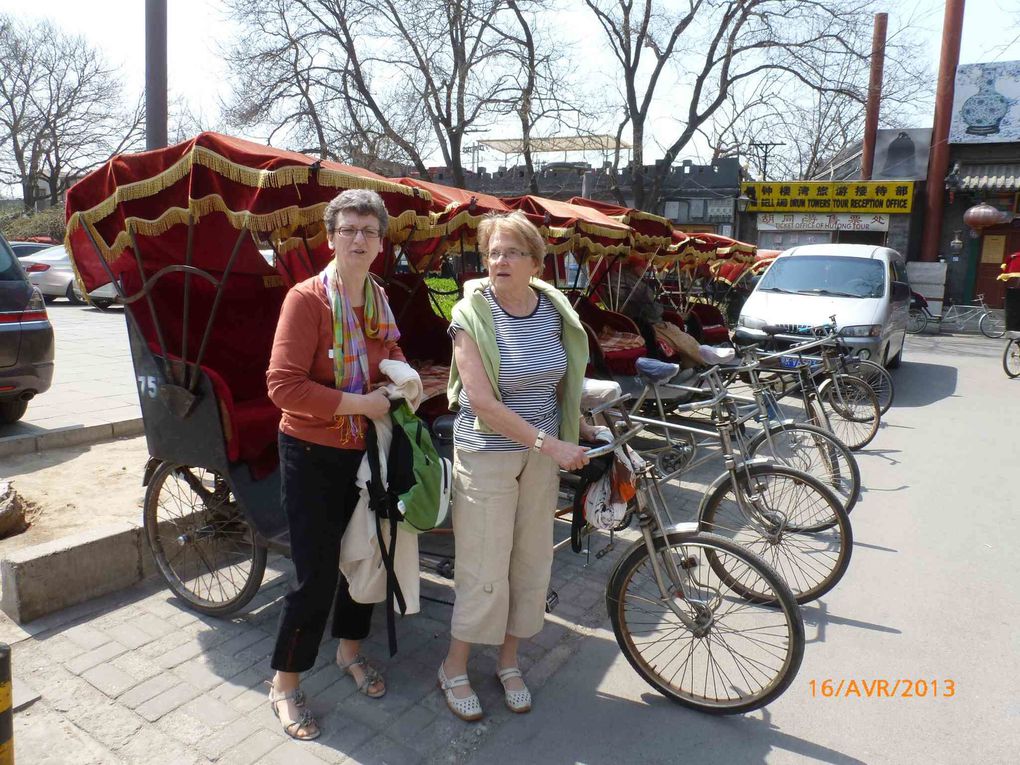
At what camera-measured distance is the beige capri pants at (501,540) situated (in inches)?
111

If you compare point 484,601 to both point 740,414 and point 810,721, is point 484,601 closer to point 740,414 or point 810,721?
point 810,721

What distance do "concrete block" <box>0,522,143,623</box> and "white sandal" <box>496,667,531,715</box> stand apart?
6.94 feet

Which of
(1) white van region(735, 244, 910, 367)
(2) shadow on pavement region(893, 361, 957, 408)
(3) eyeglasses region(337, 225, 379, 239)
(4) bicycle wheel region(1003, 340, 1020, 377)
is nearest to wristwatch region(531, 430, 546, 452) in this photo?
(3) eyeglasses region(337, 225, 379, 239)

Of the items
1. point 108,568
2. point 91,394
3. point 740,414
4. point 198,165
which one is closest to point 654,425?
point 740,414

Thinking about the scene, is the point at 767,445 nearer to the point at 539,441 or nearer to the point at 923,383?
the point at 539,441

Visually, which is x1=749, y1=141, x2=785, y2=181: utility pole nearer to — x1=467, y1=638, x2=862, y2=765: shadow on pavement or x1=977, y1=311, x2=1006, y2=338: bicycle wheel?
x1=977, y1=311, x2=1006, y2=338: bicycle wheel

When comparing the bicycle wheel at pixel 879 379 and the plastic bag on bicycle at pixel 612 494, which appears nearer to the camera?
the plastic bag on bicycle at pixel 612 494

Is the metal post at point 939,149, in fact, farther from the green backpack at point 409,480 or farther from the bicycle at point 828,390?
the green backpack at point 409,480

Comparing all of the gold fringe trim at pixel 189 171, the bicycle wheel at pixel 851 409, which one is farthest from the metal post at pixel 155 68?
the bicycle wheel at pixel 851 409

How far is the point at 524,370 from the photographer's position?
9.04 ft

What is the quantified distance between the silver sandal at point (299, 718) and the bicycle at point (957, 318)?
1901cm

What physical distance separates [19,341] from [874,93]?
20589 millimetres

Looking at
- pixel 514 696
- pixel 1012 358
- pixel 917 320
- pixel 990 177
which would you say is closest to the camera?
pixel 514 696

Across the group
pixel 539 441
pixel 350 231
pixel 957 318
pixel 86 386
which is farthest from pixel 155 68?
pixel 957 318
